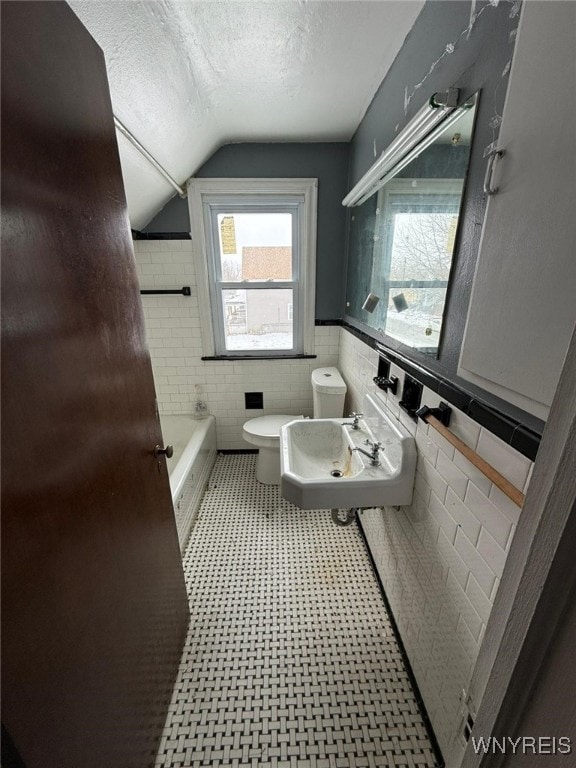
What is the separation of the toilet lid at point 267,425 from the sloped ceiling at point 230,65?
1.60 metres

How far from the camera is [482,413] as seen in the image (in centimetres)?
71

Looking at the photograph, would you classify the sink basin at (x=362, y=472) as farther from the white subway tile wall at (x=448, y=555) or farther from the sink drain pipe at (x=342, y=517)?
the sink drain pipe at (x=342, y=517)

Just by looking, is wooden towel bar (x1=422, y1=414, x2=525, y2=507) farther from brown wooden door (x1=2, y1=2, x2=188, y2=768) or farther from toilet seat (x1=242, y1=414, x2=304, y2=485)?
toilet seat (x1=242, y1=414, x2=304, y2=485)

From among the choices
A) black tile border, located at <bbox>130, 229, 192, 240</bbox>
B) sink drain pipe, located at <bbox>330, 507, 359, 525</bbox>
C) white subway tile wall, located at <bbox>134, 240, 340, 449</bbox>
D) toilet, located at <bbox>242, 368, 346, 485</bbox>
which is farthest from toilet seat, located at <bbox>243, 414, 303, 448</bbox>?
black tile border, located at <bbox>130, 229, 192, 240</bbox>

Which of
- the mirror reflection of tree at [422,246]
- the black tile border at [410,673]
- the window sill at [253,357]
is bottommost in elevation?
the black tile border at [410,673]

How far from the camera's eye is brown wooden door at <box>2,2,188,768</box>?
18.0 inches

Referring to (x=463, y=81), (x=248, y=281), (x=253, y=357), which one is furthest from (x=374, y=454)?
(x=248, y=281)

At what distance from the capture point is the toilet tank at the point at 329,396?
6.68 ft

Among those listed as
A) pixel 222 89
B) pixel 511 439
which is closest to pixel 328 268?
pixel 222 89

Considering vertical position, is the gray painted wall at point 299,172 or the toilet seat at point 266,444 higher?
the gray painted wall at point 299,172

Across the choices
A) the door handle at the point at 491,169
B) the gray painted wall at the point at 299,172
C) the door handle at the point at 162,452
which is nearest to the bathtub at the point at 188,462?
the door handle at the point at 162,452

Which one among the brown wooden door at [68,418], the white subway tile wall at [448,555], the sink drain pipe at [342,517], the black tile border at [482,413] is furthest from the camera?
the sink drain pipe at [342,517]

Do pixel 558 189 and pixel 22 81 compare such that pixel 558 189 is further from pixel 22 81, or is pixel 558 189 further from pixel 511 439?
pixel 22 81

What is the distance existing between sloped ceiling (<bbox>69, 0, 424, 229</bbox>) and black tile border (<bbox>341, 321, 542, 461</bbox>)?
1.24 meters
